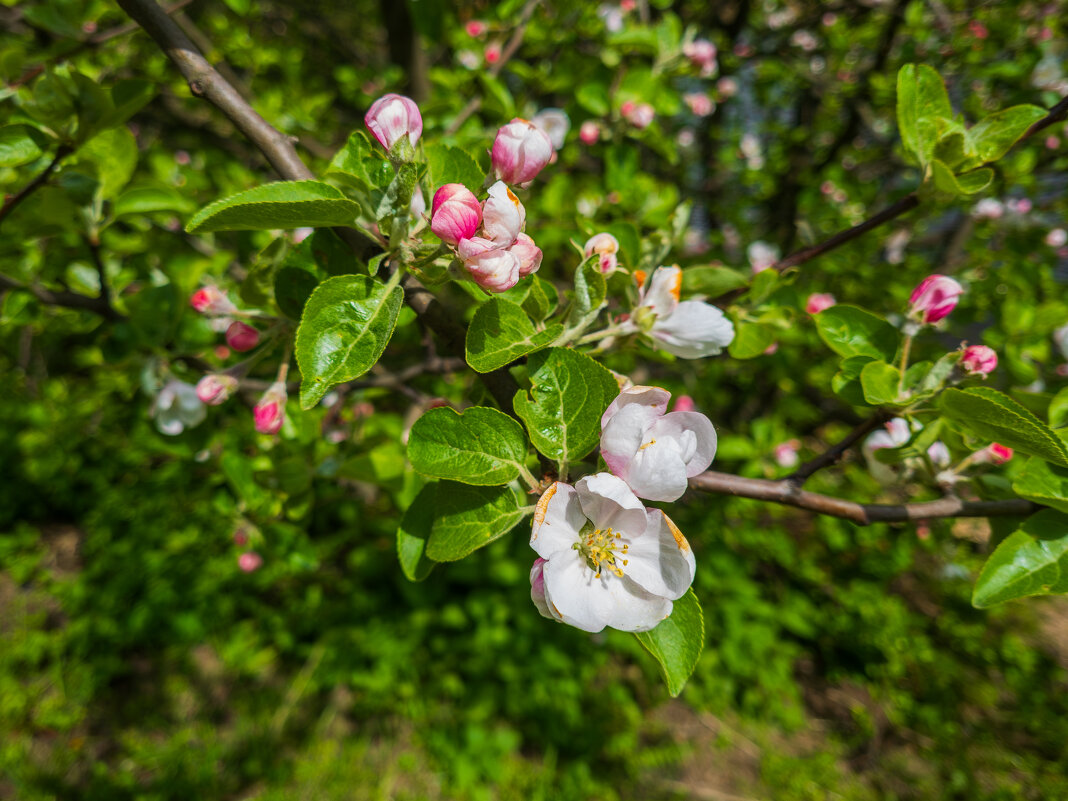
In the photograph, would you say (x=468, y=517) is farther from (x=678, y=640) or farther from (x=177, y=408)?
(x=177, y=408)

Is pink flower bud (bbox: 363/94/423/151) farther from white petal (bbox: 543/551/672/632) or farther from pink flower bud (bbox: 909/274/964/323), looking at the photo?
pink flower bud (bbox: 909/274/964/323)

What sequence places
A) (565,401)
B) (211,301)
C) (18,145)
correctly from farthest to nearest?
(211,301) → (18,145) → (565,401)

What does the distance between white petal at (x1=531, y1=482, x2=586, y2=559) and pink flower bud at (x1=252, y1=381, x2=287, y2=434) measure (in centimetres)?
55

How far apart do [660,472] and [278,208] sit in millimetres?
425

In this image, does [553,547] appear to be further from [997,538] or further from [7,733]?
[7,733]

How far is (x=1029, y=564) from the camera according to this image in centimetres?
63

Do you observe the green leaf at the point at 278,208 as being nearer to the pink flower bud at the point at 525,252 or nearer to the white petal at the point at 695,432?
the pink flower bud at the point at 525,252

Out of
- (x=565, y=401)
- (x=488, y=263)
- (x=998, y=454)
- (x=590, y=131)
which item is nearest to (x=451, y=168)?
(x=488, y=263)

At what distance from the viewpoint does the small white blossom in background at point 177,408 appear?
100 cm

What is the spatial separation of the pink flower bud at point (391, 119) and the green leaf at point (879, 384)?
63 cm

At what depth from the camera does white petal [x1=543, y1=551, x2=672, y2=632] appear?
0.54m

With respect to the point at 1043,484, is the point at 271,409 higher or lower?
higher

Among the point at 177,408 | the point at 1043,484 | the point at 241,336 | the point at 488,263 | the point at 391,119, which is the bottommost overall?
the point at 1043,484

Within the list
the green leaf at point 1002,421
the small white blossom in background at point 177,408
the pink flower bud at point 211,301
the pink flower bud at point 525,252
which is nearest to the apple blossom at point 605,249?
the pink flower bud at point 525,252
